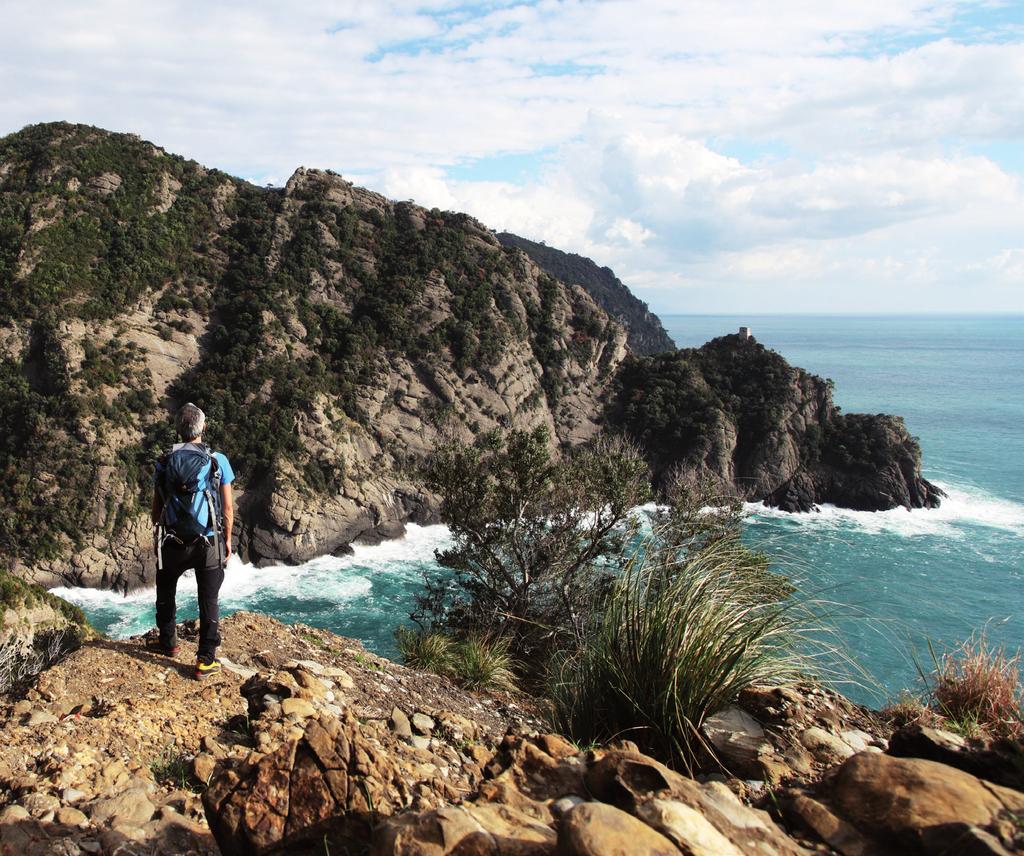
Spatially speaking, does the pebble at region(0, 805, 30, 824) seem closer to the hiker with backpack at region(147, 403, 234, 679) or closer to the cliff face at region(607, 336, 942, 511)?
the hiker with backpack at region(147, 403, 234, 679)

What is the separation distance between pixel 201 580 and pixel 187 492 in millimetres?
729

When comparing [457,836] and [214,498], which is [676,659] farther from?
[214,498]

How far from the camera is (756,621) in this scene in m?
3.70

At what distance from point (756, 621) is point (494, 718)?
271 cm

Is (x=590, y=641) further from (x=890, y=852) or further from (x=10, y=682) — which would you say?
(x=10, y=682)

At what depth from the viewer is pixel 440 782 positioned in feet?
9.88

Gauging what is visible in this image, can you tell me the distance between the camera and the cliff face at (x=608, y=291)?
103m

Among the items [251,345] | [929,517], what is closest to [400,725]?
[251,345]

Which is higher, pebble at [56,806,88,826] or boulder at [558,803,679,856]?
boulder at [558,803,679,856]

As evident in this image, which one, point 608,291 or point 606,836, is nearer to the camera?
point 606,836

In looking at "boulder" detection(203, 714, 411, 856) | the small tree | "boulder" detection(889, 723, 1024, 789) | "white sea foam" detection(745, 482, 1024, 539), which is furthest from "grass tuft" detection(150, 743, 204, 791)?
"white sea foam" detection(745, 482, 1024, 539)

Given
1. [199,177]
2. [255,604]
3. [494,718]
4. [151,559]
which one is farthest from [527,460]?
[199,177]

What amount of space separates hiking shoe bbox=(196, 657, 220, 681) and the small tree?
9169 mm

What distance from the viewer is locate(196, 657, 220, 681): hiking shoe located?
4.79 m
